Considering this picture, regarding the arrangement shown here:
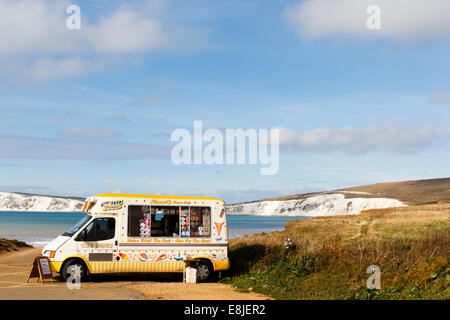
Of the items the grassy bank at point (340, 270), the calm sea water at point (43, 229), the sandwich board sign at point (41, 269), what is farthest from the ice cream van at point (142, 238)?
the calm sea water at point (43, 229)

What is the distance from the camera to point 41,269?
52.4 ft

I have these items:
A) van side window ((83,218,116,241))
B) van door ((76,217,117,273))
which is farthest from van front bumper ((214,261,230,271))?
van side window ((83,218,116,241))

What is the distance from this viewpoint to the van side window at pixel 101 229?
16812 mm

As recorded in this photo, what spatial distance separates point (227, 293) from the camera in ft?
48.1

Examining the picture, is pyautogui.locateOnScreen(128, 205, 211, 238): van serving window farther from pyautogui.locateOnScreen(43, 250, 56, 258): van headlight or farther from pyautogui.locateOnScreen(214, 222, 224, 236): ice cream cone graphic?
pyautogui.locateOnScreen(43, 250, 56, 258): van headlight

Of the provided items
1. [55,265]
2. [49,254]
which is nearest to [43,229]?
[49,254]

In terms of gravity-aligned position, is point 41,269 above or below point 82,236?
below

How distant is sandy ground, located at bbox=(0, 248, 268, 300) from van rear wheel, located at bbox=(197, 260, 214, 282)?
1.99ft

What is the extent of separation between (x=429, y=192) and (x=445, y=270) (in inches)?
7210

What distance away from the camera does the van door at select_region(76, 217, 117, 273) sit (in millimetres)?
16672

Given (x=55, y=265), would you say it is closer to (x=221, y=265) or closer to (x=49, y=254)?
(x=49, y=254)

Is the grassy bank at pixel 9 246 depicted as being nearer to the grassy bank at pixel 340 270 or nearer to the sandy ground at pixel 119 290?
the sandy ground at pixel 119 290

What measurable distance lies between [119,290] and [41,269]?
304 centimetres
